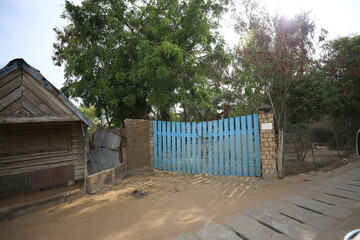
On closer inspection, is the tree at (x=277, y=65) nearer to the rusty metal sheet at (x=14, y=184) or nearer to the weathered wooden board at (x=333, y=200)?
the weathered wooden board at (x=333, y=200)

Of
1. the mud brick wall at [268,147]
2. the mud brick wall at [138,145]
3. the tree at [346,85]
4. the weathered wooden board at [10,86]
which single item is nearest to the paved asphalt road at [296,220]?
the mud brick wall at [268,147]

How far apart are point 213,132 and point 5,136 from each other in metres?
6.00

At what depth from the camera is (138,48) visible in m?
7.89

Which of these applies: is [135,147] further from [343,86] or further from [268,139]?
[343,86]

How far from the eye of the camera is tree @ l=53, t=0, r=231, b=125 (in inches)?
316

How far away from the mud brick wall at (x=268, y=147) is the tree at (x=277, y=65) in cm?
30

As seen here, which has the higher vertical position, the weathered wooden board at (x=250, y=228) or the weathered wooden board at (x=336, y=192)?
the weathered wooden board at (x=336, y=192)

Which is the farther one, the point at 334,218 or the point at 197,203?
the point at 197,203

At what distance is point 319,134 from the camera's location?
12805 millimetres

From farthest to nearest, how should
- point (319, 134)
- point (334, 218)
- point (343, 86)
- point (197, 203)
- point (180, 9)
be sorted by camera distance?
point (319, 134) < point (180, 9) < point (343, 86) < point (197, 203) < point (334, 218)

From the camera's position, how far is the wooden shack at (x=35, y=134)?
3979mm

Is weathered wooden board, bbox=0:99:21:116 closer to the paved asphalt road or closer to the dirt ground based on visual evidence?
the dirt ground

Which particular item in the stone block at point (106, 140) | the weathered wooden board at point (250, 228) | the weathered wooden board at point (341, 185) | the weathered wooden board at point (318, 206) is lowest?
the weathered wooden board at point (250, 228)

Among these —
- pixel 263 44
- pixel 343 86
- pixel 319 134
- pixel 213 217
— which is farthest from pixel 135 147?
pixel 319 134
